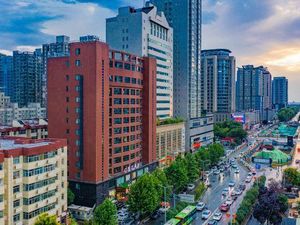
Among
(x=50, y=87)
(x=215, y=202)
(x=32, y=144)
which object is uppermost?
(x=50, y=87)

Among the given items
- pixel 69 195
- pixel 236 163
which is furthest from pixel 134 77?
pixel 236 163

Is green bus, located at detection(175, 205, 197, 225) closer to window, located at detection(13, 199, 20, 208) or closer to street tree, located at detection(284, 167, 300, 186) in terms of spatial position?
window, located at detection(13, 199, 20, 208)

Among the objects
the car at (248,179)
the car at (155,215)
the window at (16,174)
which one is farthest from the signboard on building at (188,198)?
the car at (248,179)

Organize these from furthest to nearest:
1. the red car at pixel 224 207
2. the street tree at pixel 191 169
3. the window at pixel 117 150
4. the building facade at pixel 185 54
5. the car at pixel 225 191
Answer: the building facade at pixel 185 54
the street tree at pixel 191 169
the car at pixel 225 191
the window at pixel 117 150
the red car at pixel 224 207

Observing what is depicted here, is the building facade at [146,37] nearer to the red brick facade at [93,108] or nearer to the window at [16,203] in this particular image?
the red brick facade at [93,108]

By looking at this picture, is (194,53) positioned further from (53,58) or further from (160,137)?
(53,58)
